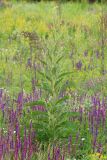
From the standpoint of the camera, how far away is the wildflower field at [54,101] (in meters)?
4.61

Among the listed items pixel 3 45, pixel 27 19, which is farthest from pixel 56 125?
pixel 27 19

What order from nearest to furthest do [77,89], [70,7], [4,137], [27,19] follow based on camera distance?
1. [4,137]
2. [77,89]
3. [27,19]
4. [70,7]

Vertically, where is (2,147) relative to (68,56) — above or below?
below

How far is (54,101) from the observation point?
489cm

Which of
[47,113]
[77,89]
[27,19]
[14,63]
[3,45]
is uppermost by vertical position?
[27,19]

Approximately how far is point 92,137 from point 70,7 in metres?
12.8

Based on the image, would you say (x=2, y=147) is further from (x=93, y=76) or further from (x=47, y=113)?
(x=93, y=76)

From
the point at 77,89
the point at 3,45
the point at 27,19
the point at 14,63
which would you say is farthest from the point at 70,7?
the point at 77,89

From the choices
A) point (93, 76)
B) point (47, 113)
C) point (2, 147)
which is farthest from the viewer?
point (93, 76)

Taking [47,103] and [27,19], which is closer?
[47,103]

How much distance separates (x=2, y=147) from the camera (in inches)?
162

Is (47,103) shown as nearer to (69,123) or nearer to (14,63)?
(69,123)

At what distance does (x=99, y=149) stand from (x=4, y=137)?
3.24 ft

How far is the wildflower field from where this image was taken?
4613 millimetres
